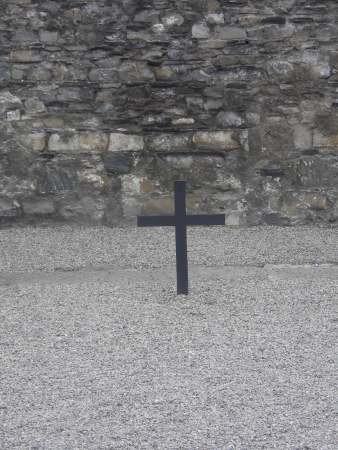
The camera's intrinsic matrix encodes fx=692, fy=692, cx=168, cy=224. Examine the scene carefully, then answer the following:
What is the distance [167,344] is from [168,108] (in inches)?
124

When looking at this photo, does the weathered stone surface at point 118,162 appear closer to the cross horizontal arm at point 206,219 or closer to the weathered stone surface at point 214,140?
the weathered stone surface at point 214,140

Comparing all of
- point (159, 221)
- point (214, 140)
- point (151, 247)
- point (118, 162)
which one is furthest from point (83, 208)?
point (159, 221)

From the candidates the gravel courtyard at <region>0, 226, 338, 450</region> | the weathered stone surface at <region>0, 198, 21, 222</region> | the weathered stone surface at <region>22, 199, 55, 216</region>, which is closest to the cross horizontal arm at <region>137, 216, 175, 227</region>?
the gravel courtyard at <region>0, 226, 338, 450</region>

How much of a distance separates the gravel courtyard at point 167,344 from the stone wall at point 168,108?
514mm

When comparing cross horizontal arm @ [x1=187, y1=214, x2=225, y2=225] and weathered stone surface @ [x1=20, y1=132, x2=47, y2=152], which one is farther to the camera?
weathered stone surface @ [x1=20, y1=132, x2=47, y2=152]

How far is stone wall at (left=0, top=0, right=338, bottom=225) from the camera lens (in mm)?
6137

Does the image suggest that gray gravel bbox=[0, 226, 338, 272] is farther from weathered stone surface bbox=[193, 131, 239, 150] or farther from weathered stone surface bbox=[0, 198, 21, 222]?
weathered stone surface bbox=[193, 131, 239, 150]

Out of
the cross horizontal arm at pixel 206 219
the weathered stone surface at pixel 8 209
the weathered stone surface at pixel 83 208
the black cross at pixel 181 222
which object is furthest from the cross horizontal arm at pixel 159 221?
the weathered stone surface at pixel 8 209

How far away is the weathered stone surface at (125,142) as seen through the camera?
6.23 metres

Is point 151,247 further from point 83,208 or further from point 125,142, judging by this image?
point 125,142

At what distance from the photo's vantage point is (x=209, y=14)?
6117 millimetres

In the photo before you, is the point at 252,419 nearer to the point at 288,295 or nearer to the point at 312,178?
the point at 288,295

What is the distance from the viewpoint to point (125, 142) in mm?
6238

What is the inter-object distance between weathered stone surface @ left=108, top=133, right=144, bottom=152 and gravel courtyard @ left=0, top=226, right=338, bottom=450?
0.87 meters
